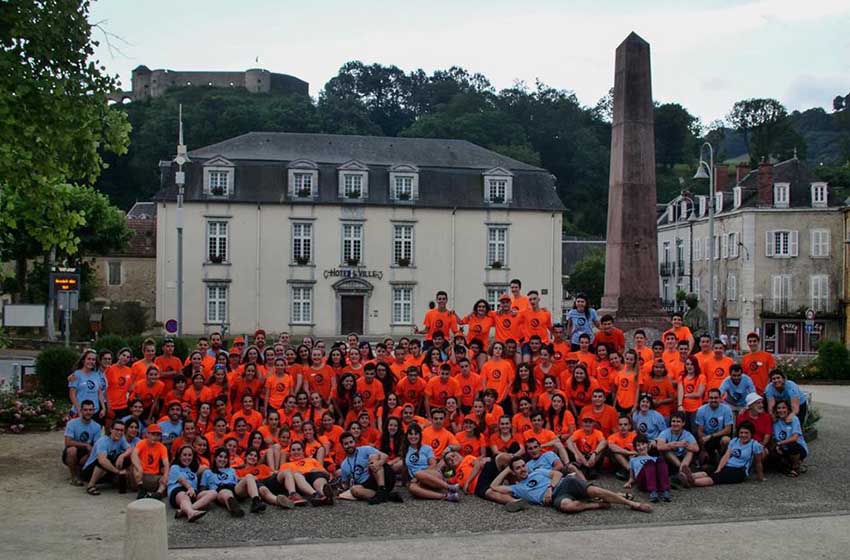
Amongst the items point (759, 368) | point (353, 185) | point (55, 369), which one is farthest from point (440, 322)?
point (353, 185)

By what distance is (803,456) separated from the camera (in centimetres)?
1391

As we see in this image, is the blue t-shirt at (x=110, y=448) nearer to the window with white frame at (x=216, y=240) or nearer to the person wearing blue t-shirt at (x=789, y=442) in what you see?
the person wearing blue t-shirt at (x=789, y=442)

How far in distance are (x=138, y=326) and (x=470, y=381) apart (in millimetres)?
32064

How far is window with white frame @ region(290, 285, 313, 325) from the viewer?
164 ft

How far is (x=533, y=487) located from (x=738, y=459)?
3100 mm

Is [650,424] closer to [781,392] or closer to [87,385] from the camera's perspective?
[781,392]

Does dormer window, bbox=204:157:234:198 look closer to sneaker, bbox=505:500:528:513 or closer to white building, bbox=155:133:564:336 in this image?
white building, bbox=155:133:564:336

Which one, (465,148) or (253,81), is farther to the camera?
(253,81)

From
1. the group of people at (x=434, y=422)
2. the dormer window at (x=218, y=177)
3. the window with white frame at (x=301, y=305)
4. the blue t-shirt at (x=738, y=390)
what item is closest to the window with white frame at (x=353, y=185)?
the window with white frame at (x=301, y=305)

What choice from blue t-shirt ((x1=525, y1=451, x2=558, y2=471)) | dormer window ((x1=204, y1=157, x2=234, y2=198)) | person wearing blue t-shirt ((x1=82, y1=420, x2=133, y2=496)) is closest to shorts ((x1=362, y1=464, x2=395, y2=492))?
blue t-shirt ((x1=525, y1=451, x2=558, y2=471))

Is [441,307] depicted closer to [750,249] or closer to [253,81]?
[750,249]

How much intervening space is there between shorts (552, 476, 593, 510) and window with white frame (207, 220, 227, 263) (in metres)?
39.5

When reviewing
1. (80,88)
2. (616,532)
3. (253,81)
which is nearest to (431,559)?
(616,532)

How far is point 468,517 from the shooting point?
36.7 ft
